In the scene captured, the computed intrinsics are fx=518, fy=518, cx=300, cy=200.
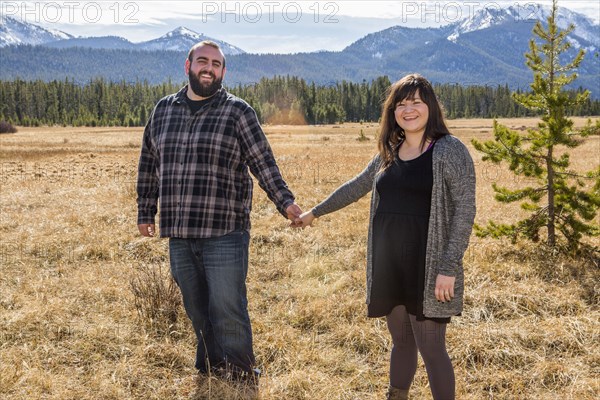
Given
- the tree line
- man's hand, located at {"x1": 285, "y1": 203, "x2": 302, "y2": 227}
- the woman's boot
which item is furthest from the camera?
the tree line

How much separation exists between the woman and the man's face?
52.1 inches

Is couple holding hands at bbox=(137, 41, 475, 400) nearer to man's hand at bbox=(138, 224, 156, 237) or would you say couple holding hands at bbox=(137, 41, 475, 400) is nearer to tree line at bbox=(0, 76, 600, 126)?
man's hand at bbox=(138, 224, 156, 237)

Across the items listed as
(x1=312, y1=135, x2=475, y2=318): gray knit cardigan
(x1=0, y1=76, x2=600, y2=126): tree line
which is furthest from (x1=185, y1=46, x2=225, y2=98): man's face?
(x1=0, y1=76, x2=600, y2=126): tree line

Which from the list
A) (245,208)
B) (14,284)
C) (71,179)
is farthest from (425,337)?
(71,179)

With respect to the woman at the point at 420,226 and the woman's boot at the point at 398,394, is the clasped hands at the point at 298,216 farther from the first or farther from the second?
the woman's boot at the point at 398,394

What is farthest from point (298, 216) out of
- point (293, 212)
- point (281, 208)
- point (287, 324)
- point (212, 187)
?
point (287, 324)

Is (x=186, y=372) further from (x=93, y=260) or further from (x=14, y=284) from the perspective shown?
(x=93, y=260)

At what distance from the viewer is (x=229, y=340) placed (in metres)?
4.14

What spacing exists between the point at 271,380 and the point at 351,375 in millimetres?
700

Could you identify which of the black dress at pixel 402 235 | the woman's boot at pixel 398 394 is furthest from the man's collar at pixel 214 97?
the woman's boot at pixel 398 394

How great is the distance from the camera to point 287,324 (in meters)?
5.51

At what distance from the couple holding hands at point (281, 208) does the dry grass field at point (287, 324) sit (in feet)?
1.88

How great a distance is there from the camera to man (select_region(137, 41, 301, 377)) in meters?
3.93

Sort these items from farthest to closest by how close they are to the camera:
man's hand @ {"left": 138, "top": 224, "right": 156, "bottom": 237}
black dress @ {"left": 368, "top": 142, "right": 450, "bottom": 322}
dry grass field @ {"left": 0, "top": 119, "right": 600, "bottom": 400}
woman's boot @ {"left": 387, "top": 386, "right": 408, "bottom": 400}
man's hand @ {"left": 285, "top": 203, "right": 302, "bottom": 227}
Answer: man's hand @ {"left": 138, "top": 224, "right": 156, "bottom": 237} → dry grass field @ {"left": 0, "top": 119, "right": 600, "bottom": 400} → man's hand @ {"left": 285, "top": 203, "right": 302, "bottom": 227} → woman's boot @ {"left": 387, "top": 386, "right": 408, "bottom": 400} → black dress @ {"left": 368, "top": 142, "right": 450, "bottom": 322}
